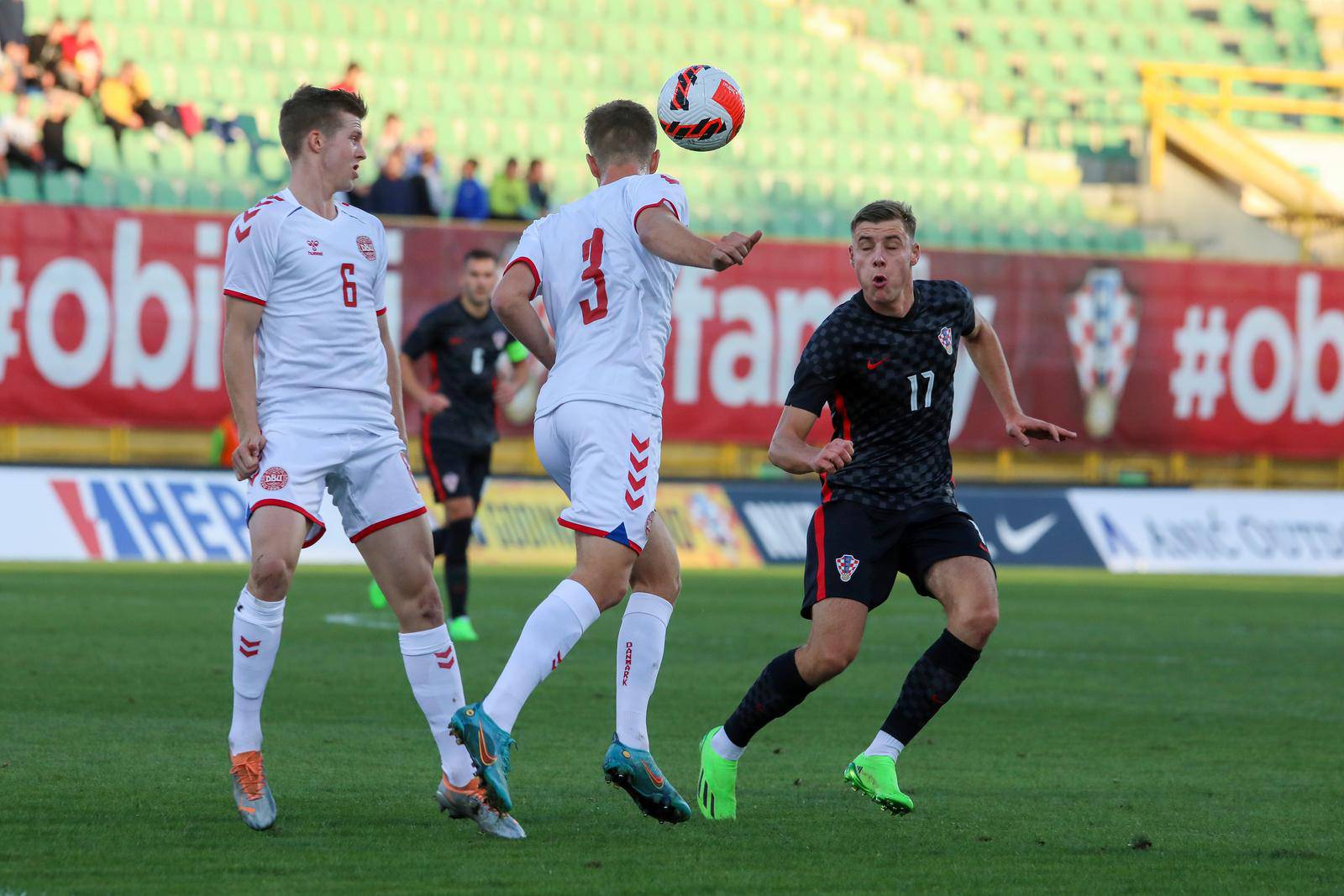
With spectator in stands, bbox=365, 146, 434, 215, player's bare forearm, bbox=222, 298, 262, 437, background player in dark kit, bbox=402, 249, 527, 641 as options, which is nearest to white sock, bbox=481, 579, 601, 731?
player's bare forearm, bbox=222, 298, 262, 437

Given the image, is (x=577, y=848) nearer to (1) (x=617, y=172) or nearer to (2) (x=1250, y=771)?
(1) (x=617, y=172)

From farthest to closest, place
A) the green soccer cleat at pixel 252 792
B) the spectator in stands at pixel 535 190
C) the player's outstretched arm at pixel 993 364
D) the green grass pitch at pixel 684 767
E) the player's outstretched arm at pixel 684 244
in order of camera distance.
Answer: the spectator in stands at pixel 535 190
the player's outstretched arm at pixel 993 364
the green soccer cleat at pixel 252 792
the player's outstretched arm at pixel 684 244
the green grass pitch at pixel 684 767

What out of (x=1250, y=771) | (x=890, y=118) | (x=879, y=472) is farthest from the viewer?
(x=890, y=118)

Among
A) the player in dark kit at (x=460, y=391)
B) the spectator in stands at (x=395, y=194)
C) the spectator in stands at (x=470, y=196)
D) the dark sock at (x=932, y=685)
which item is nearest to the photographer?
the dark sock at (x=932, y=685)

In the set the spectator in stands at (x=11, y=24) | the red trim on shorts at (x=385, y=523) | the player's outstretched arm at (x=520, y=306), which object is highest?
the spectator in stands at (x=11, y=24)

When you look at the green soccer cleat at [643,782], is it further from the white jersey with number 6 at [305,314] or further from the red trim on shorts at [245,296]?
the red trim on shorts at [245,296]

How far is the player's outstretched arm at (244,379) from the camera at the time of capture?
564 centimetres

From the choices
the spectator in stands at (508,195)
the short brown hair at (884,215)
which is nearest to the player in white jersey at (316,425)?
the short brown hair at (884,215)

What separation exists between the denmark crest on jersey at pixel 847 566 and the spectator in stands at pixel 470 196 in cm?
1508

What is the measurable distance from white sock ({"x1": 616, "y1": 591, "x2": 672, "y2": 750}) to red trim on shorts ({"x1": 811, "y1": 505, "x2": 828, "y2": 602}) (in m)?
0.53

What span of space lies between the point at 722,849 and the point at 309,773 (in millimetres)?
1831

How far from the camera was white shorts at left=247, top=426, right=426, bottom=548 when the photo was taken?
5.64m

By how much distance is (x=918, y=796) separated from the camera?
661 cm

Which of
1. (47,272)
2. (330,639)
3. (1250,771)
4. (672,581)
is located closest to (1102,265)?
(47,272)
